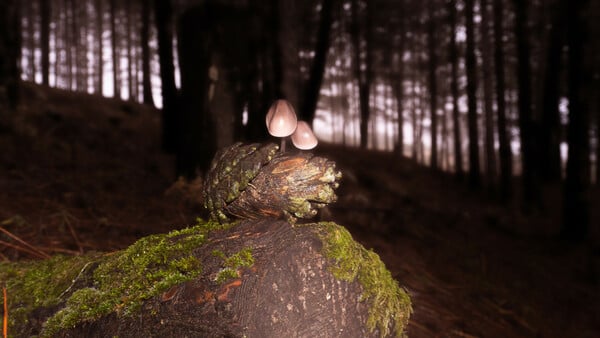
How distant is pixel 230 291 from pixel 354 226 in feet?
15.5

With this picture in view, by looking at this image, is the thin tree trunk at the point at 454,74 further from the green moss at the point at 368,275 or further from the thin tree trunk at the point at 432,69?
the green moss at the point at 368,275

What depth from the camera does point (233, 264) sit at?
5.17 ft

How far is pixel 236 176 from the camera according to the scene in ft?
5.92

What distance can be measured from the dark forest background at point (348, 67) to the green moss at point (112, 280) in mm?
3403

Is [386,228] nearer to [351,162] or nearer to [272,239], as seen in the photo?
[272,239]

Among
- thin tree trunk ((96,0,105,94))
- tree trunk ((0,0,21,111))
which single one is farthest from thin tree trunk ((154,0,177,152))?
thin tree trunk ((96,0,105,94))

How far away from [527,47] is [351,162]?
7.74 m

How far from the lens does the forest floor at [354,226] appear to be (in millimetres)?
3533

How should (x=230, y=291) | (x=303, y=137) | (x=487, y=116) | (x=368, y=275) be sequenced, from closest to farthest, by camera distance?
1. (x=230, y=291)
2. (x=368, y=275)
3. (x=303, y=137)
4. (x=487, y=116)

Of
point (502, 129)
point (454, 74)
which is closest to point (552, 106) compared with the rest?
point (502, 129)

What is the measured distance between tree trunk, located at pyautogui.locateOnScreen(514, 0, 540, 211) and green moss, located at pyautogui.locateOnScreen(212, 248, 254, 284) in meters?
15.1

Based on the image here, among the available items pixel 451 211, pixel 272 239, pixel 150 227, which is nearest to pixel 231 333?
pixel 272 239

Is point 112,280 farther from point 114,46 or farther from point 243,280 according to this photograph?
point 114,46

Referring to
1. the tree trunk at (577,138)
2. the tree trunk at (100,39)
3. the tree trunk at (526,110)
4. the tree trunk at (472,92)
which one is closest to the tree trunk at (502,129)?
the tree trunk at (526,110)
